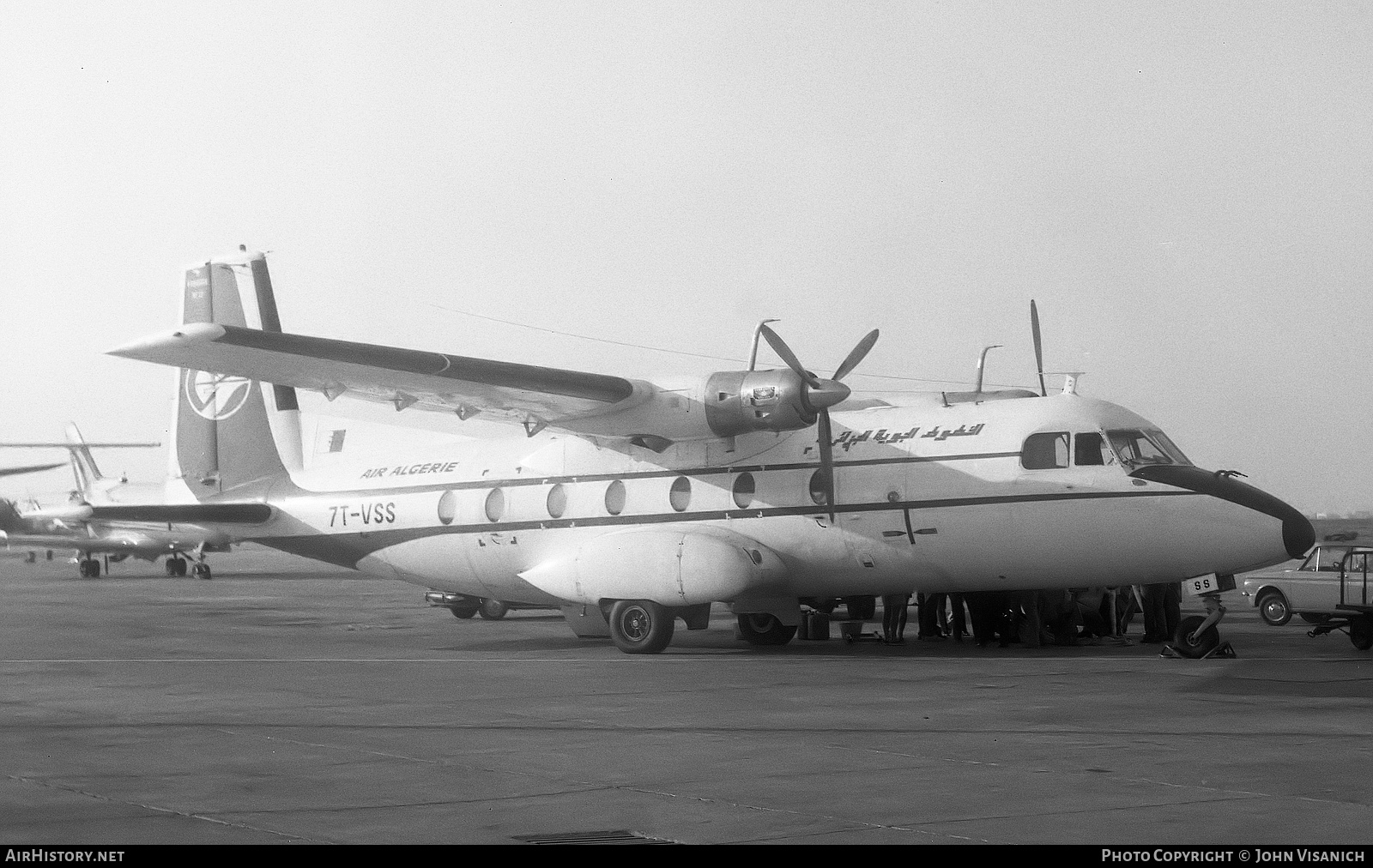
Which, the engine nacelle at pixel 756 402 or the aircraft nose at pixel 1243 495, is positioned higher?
the engine nacelle at pixel 756 402

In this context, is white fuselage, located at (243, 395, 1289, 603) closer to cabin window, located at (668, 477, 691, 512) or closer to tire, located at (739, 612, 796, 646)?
cabin window, located at (668, 477, 691, 512)

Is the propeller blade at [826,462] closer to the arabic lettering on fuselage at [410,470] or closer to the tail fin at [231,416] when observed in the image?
the arabic lettering on fuselage at [410,470]

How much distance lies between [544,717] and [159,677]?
588 centimetres

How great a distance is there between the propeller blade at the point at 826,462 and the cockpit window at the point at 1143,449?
138 inches

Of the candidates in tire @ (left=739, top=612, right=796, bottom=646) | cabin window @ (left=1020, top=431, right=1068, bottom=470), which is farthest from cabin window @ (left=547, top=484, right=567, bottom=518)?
cabin window @ (left=1020, top=431, right=1068, bottom=470)

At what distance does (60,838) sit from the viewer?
6770 mm

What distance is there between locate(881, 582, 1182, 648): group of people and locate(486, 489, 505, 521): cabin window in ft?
19.0

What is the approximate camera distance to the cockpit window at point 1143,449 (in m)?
17.0

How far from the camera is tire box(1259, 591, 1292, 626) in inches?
946

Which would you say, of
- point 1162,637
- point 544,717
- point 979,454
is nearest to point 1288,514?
point 979,454

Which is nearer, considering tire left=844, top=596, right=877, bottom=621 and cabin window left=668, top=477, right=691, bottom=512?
cabin window left=668, top=477, right=691, bottom=512

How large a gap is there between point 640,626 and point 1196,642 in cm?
715

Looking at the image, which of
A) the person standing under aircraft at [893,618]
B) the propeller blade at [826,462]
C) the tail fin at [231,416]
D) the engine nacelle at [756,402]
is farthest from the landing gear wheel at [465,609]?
the propeller blade at [826,462]

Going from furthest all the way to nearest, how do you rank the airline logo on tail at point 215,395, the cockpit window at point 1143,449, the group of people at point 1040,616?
the airline logo on tail at point 215,395, the group of people at point 1040,616, the cockpit window at point 1143,449
